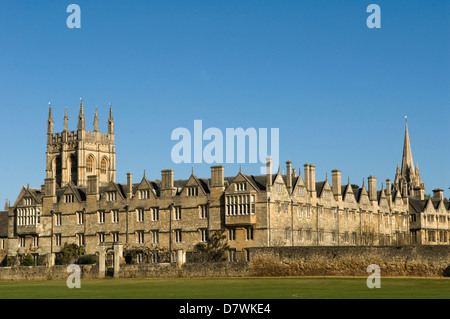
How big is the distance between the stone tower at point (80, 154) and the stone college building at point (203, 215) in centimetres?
2367

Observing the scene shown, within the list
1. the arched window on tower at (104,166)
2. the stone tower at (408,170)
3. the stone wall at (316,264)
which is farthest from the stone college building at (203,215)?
the stone tower at (408,170)

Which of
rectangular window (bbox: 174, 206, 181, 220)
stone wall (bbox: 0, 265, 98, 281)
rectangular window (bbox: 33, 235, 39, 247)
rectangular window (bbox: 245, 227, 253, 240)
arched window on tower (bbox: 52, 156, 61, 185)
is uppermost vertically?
arched window on tower (bbox: 52, 156, 61, 185)

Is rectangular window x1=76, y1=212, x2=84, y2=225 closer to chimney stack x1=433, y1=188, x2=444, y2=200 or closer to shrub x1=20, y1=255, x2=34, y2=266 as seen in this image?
shrub x1=20, y1=255, x2=34, y2=266

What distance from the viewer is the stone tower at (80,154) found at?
4744 inches

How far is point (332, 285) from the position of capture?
47.2 m

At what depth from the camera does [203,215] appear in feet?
250

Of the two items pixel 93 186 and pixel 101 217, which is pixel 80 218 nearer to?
pixel 101 217

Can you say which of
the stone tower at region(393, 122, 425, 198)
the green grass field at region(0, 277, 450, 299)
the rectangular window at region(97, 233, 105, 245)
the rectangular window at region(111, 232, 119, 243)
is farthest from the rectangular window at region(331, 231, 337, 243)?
the stone tower at region(393, 122, 425, 198)

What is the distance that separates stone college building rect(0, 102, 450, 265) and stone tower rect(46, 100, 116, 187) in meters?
→ 23.7

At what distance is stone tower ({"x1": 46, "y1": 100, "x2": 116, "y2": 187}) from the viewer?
120500 mm

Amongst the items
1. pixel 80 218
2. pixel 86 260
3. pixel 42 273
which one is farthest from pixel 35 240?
pixel 42 273

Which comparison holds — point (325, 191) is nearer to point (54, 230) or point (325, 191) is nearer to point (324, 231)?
point (324, 231)

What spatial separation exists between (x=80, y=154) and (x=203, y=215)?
48193mm

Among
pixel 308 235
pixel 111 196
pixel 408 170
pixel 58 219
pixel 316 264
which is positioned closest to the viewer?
pixel 316 264
